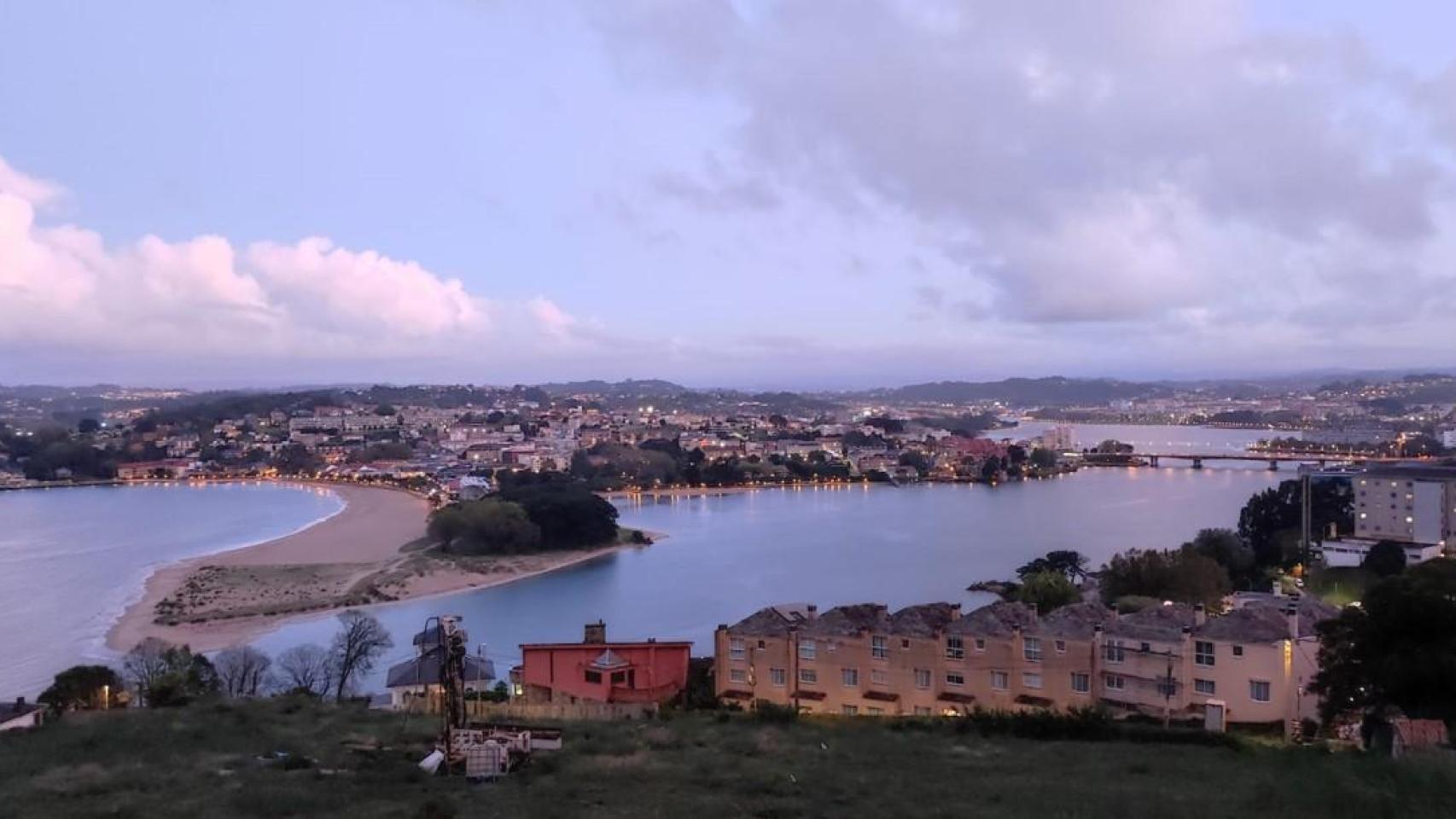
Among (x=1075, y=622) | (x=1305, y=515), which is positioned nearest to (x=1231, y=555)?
(x=1305, y=515)

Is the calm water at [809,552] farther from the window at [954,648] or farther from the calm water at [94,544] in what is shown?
the window at [954,648]

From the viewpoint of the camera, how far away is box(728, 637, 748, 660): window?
6.38 metres

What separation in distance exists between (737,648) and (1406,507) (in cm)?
1332

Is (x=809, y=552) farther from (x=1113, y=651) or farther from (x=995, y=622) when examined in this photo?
(x=1113, y=651)

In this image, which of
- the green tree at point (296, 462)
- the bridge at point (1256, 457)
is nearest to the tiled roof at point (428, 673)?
the bridge at point (1256, 457)

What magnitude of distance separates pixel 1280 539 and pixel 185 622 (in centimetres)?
1344

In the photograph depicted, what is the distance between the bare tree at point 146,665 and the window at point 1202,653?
18.6 ft

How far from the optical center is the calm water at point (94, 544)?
401 inches

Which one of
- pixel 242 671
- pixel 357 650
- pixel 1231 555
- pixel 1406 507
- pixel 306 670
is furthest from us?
pixel 1406 507

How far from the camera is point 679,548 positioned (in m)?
17.8

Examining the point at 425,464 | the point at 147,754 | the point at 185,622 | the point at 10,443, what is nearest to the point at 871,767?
the point at 147,754

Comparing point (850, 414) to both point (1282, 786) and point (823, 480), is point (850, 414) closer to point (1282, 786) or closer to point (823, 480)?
point (823, 480)

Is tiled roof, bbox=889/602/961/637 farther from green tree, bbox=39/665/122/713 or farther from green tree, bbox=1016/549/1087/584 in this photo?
green tree, bbox=1016/549/1087/584

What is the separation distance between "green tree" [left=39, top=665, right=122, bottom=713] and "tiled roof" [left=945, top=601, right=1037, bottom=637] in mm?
4742
